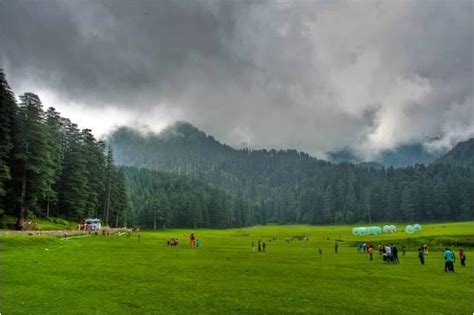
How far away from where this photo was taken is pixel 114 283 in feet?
77.4

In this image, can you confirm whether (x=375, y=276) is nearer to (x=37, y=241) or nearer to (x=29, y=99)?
(x=37, y=241)

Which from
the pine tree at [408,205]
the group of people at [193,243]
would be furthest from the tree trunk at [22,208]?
the pine tree at [408,205]

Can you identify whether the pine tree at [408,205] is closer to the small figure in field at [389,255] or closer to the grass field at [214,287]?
the small figure in field at [389,255]

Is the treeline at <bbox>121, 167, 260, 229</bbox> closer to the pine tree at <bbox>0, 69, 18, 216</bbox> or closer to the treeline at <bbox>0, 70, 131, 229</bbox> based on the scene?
the treeline at <bbox>0, 70, 131, 229</bbox>

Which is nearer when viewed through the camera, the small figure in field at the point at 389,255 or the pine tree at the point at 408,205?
the small figure in field at the point at 389,255

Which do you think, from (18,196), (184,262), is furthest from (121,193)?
(184,262)

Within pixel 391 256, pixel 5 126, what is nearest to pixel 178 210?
pixel 5 126

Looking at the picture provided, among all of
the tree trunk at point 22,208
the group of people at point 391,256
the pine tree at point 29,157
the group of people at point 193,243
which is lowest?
the group of people at point 391,256

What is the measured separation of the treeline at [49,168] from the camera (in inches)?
2317

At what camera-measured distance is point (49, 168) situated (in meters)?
64.4

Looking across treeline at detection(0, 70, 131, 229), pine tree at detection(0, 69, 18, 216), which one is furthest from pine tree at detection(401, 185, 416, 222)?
pine tree at detection(0, 69, 18, 216)

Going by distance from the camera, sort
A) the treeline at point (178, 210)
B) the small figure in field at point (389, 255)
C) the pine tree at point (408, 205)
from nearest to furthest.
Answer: the small figure in field at point (389, 255), the treeline at point (178, 210), the pine tree at point (408, 205)

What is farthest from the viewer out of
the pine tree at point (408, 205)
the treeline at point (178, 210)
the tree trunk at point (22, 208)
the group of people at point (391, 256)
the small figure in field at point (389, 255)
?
the pine tree at point (408, 205)

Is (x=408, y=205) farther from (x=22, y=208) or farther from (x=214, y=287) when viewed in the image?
(x=214, y=287)
